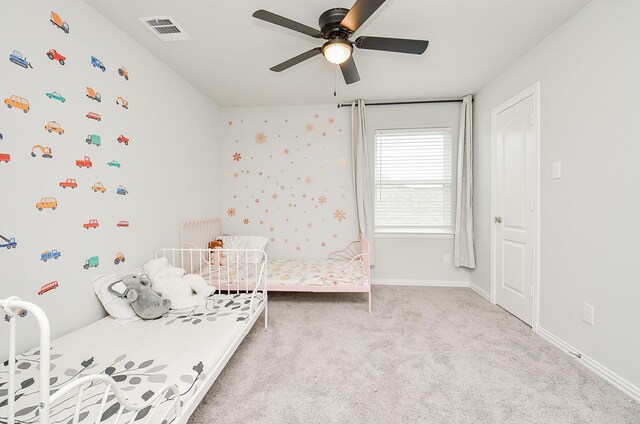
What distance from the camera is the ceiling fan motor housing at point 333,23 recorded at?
1781 millimetres

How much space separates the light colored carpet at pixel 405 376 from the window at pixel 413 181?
1312 mm

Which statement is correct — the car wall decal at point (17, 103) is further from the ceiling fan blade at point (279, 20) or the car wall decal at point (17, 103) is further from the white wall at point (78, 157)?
the ceiling fan blade at point (279, 20)

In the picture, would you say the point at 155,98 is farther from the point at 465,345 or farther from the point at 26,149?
the point at 465,345

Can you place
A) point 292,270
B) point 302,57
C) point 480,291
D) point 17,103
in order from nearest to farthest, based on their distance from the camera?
point 17,103 < point 302,57 < point 292,270 < point 480,291

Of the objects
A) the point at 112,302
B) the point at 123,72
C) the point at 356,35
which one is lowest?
the point at 112,302

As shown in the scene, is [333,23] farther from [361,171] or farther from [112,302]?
[112,302]

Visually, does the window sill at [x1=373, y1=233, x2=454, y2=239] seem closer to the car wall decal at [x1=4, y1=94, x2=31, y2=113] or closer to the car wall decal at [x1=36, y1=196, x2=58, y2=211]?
the car wall decal at [x1=36, y1=196, x2=58, y2=211]

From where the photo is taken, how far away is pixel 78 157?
1.82 metres

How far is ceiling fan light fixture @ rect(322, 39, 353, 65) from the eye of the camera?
6.29 ft

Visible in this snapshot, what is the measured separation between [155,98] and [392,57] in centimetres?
209

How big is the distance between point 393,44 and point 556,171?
1544mm

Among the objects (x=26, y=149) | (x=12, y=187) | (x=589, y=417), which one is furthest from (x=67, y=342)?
(x=589, y=417)

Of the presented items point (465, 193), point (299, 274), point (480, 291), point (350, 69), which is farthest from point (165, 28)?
point (480, 291)

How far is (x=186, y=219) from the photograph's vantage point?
304 centimetres
